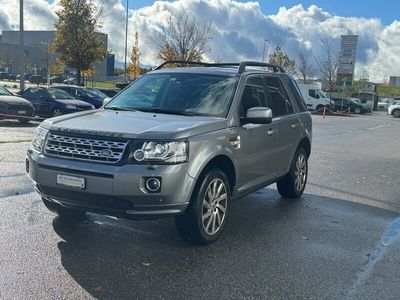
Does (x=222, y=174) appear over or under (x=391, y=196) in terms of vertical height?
over

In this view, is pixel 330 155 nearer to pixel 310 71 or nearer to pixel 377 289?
pixel 377 289

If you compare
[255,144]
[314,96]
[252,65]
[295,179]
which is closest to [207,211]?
→ [255,144]

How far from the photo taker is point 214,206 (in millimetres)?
5188

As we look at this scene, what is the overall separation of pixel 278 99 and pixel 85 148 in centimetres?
320

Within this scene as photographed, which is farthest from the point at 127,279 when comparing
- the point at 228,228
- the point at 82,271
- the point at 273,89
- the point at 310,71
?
the point at 310,71

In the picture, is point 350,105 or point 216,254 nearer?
point 216,254

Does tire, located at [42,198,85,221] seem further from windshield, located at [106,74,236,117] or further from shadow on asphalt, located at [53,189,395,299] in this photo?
windshield, located at [106,74,236,117]

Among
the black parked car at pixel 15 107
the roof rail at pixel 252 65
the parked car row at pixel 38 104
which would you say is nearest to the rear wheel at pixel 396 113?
the parked car row at pixel 38 104

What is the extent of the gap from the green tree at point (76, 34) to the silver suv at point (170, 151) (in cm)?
2592

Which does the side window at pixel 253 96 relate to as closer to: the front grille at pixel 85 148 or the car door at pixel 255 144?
the car door at pixel 255 144

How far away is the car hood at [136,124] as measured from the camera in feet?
14.9

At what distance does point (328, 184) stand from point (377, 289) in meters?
4.90

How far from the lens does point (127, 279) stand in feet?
13.6

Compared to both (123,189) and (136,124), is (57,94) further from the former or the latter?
(123,189)
